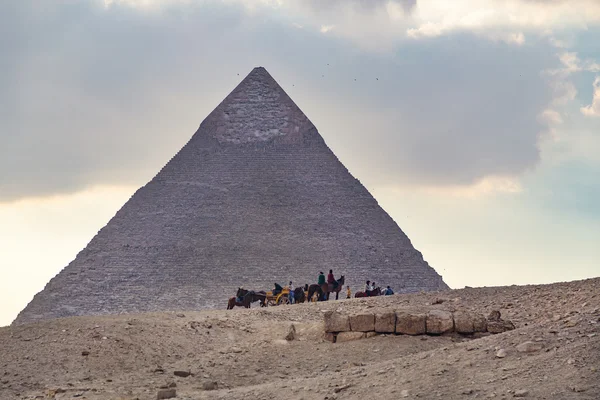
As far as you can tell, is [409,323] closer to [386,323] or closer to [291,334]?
[386,323]

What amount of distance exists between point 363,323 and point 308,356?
0.77 meters

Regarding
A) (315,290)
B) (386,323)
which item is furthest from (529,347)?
(315,290)

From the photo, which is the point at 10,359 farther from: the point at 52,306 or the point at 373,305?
the point at 52,306

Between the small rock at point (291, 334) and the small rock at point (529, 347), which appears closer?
the small rock at point (529, 347)

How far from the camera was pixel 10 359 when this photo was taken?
728 inches

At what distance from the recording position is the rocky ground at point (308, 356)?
1351 cm

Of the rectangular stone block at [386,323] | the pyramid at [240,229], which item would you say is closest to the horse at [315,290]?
the rectangular stone block at [386,323]

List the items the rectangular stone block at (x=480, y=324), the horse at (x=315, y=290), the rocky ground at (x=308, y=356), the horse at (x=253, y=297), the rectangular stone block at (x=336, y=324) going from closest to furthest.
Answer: the rocky ground at (x=308, y=356)
the rectangular stone block at (x=480, y=324)
the rectangular stone block at (x=336, y=324)
the horse at (x=315, y=290)
the horse at (x=253, y=297)

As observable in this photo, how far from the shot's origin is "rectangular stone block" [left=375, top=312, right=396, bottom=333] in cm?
1698

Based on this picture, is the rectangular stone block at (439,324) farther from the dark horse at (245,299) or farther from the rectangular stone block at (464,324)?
the dark horse at (245,299)

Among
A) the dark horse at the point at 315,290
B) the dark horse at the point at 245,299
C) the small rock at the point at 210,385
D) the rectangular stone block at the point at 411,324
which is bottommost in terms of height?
the small rock at the point at 210,385

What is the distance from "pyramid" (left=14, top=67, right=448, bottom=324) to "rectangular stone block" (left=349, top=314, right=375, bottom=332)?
5629 centimetres

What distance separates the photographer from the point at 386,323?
55.8 ft

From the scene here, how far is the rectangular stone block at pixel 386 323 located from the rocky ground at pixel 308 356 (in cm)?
13
